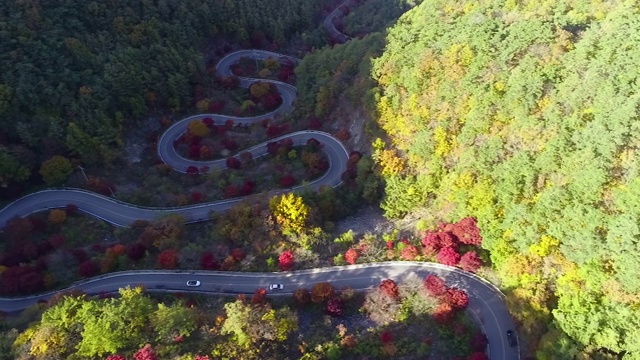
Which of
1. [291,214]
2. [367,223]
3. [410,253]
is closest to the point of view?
[410,253]

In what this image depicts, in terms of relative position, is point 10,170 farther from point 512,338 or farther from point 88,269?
point 512,338

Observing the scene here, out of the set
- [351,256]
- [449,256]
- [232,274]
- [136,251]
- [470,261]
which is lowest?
[136,251]

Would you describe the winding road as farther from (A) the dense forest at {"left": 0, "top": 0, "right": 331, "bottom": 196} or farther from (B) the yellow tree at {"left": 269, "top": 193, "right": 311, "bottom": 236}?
(A) the dense forest at {"left": 0, "top": 0, "right": 331, "bottom": 196}

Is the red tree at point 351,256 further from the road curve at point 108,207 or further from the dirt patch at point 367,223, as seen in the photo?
the road curve at point 108,207

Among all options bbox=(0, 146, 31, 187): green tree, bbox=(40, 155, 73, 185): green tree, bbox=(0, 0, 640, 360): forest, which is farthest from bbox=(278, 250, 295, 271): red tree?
bbox=(0, 146, 31, 187): green tree

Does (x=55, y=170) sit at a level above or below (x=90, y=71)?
below

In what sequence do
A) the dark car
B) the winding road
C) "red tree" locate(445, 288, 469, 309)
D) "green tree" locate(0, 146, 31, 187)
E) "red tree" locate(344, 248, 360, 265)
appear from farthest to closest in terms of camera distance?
"green tree" locate(0, 146, 31, 187) → "red tree" locate(344, 248, 360, 265) → the winding road → "red tree" locate(445, 288, 469, 309) → the dark car

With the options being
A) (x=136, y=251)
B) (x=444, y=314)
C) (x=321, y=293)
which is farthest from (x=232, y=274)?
(x=444, y=314)

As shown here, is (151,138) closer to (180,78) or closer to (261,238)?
(180,78)
